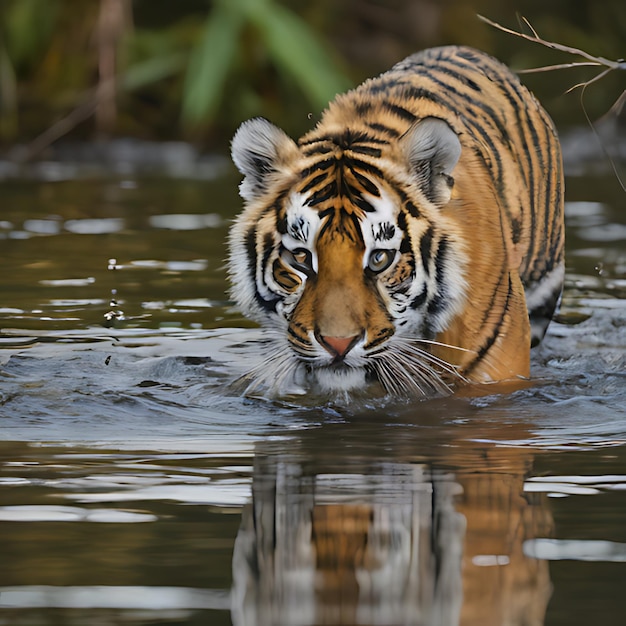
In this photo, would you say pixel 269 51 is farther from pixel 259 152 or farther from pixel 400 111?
pixel 259 152

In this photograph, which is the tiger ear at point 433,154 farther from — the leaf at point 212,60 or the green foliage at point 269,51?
the leaf at point 212,60

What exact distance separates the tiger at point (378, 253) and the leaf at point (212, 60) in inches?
256

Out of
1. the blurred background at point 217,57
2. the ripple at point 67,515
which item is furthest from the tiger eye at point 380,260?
the blurred background at point 217,57

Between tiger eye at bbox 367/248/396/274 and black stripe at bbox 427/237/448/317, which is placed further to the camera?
black stripe at bbox 427/237/448/317

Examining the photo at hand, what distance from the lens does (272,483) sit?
3.54 metres

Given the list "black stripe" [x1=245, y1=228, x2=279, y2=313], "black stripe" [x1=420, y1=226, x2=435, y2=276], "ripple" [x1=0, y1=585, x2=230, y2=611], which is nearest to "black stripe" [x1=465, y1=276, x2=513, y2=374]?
"black stripe" [x1=420, y1=226, x2=435, y2=276]

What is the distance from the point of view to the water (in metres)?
2.64

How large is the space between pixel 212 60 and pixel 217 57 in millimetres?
43

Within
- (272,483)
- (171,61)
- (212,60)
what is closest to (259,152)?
(272,483)

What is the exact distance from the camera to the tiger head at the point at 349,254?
4363 mm

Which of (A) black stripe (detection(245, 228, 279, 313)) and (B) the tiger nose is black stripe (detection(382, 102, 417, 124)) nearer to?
(A) black stripe (detection(245, 228, 279, 313))

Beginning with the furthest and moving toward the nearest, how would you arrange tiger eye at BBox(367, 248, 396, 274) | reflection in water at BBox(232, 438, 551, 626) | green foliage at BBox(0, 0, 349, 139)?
green foliage at BBox(0, 0, 349, 139), tiger eye at BBox(367, 248, 396, 274), reflection in water at BBox(232, 438, 551, 626)

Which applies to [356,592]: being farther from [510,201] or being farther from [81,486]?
[510,201]

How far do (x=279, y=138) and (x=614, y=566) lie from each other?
2.30 metres
